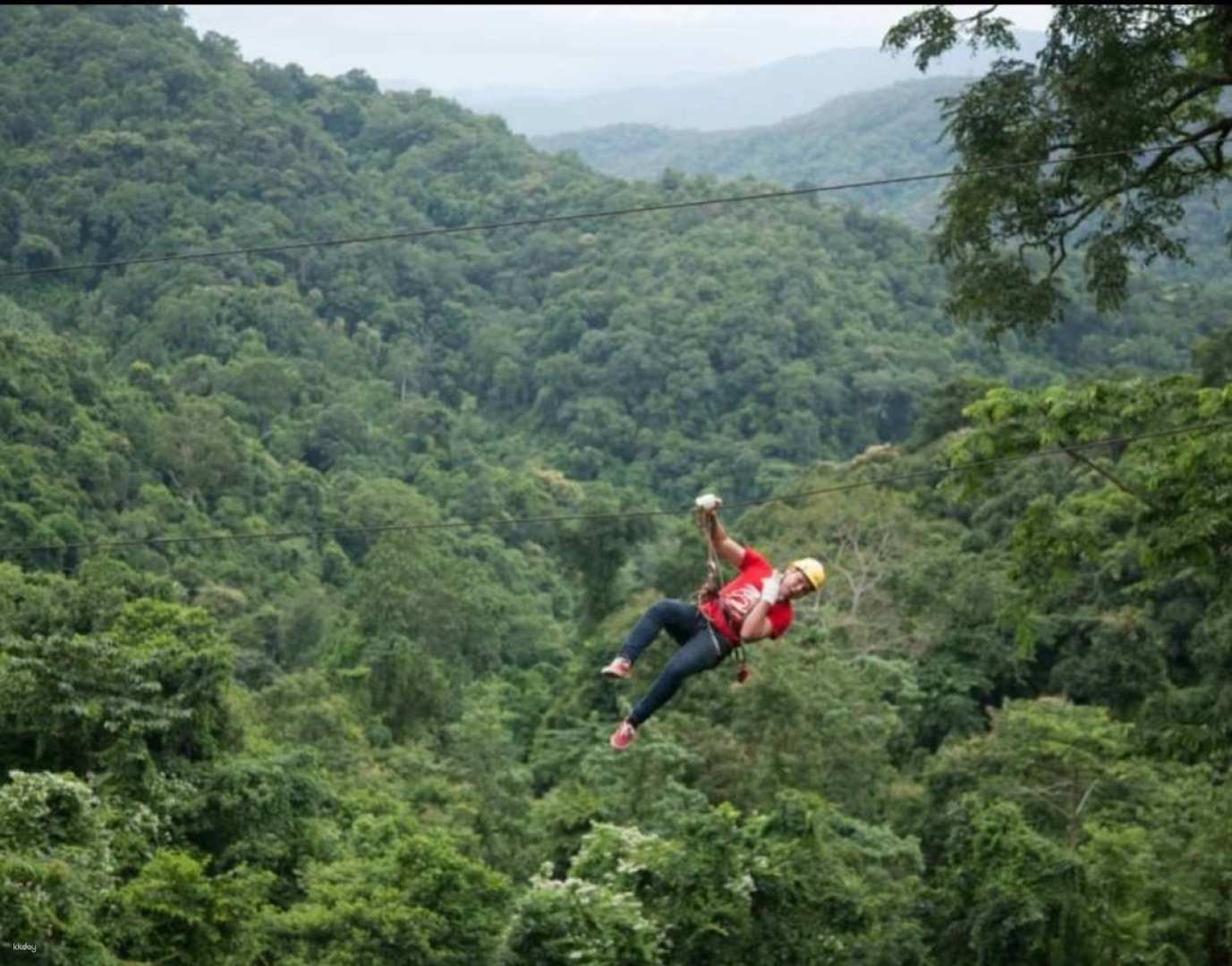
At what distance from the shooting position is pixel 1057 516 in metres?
10.0

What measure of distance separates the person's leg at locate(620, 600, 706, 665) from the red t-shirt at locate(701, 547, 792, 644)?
0.07 m

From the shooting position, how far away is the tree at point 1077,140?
9.37 meters

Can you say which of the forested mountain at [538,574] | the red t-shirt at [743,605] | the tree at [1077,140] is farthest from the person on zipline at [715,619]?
the tree at [1077,140]

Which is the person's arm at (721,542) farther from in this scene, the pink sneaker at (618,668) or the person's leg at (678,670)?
the pink sneaker at (618,668)

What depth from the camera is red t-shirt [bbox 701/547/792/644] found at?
6.83 metres

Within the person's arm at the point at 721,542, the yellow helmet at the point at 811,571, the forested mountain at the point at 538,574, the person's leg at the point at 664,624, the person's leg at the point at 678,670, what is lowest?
the forested mountain at the point at 538,574

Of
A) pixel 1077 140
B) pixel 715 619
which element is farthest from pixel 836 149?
pixel 715 619

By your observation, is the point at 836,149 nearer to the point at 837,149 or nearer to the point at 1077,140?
the point at 837,149

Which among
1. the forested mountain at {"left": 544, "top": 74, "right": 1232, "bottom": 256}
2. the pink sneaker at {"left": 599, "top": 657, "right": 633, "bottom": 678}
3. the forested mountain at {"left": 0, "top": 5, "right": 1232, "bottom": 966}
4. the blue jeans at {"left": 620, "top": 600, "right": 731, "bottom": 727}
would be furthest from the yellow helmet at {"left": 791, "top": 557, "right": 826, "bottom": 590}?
the forested mountain at {"left": 544, "top": 74, "right": 1232, "bottom": 256}

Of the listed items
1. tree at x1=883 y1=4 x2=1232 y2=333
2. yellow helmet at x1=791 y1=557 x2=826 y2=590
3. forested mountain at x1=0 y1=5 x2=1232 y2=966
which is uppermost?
tree at x1=883 y1=4 x2=1232 y2=333

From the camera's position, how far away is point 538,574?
4503cm

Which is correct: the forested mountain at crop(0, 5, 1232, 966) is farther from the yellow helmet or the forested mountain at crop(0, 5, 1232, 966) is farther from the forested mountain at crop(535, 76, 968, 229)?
the forested mountain at crop(535, 76, 968, 229)

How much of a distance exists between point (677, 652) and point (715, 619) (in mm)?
227

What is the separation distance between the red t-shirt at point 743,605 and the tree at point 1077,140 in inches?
145
